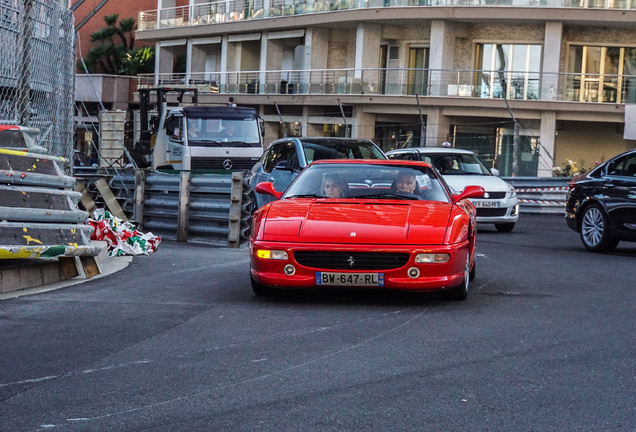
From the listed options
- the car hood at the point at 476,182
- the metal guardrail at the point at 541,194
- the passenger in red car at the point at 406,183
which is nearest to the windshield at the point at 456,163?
the car hood at the point at 476,182

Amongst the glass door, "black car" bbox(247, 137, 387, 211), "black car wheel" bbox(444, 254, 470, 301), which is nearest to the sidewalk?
"black car wheel" bbox(444, 254, 470, 301)

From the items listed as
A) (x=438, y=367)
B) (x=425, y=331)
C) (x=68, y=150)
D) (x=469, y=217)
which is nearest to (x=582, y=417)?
(x=438, y=367)

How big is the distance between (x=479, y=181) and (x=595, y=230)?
15.5 ft

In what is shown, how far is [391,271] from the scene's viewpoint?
9.20 metres

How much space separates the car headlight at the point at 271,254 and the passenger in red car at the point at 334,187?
1403 mm

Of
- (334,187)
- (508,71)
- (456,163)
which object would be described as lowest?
(334,187)

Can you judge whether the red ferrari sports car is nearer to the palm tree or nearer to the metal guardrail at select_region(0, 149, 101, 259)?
the metal guardrail at select_region(0, 149, 101, 259)

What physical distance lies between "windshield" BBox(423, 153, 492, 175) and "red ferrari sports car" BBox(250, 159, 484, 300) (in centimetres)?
1187

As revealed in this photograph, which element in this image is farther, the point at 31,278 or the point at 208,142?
the point at 208,142

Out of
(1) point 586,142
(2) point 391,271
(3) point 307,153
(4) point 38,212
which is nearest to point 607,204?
(3) point 307,153

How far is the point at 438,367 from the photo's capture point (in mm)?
6676

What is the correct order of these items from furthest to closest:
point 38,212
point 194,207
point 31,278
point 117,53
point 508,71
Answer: point 117,53, point 508,71, point 194,207, point 31,278, point 38,212

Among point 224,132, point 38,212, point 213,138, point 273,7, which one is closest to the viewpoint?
point 38,212

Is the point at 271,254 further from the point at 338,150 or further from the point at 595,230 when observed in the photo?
the point at 595,230
